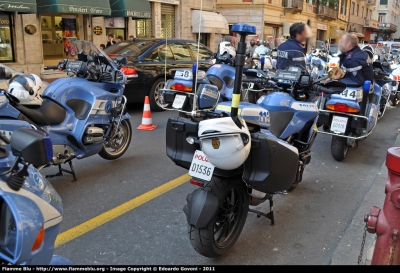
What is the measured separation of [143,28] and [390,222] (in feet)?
62.3

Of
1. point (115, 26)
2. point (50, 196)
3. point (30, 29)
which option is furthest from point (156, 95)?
point (115, 26)

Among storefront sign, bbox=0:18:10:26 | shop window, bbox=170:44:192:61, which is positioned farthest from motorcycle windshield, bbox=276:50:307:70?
storefront sign, bbox=0:18:10:26

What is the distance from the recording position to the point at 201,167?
118 inches

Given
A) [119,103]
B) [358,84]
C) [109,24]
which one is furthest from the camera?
[109,24]

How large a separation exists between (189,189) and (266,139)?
202 centimetres

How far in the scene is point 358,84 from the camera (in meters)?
6.21

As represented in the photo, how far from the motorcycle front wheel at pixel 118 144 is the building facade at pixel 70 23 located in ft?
20.5

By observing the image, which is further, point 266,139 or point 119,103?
point 119,103

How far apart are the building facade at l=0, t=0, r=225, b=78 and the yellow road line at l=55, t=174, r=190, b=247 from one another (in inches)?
302

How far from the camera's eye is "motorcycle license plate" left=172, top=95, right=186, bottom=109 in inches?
283

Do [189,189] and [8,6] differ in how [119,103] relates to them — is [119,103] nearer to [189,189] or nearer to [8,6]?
[189,189]

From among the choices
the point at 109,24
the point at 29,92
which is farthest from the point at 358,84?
the point at 109,24

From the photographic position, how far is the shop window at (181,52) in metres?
9.85

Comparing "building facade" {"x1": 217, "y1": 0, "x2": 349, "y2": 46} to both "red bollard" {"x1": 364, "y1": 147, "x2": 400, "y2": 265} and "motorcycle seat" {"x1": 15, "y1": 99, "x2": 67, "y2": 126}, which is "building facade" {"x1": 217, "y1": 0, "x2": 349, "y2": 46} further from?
"red bollard" {"x1": 364, "y1": 147, "x2": 400, "y2": 265}
